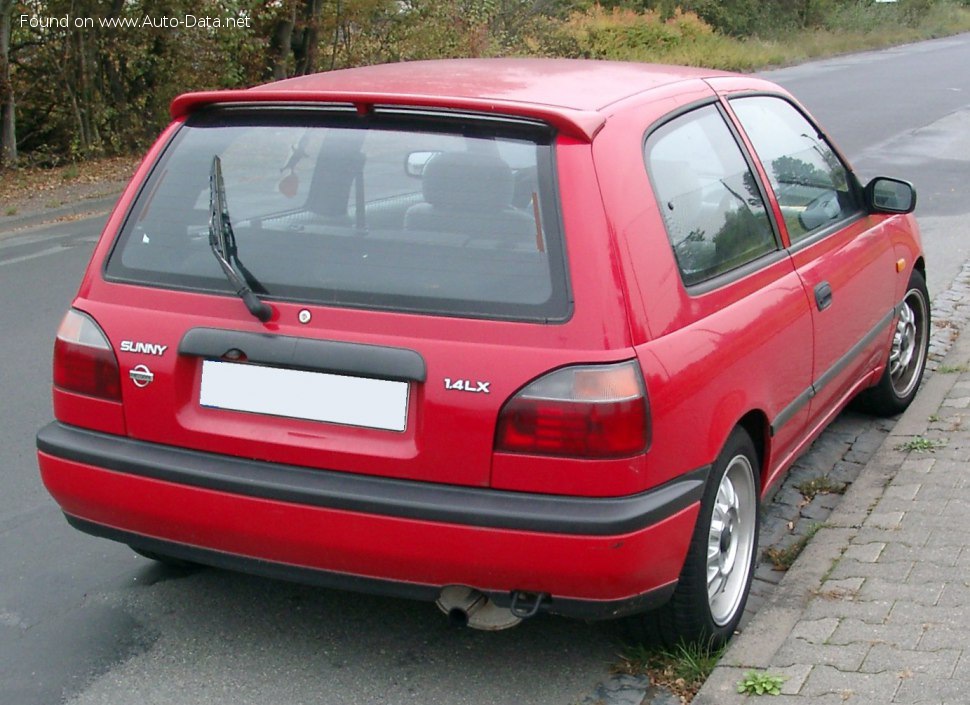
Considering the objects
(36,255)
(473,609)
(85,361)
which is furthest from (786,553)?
(36,255)

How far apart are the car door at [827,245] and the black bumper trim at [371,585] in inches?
57.6

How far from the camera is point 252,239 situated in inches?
137

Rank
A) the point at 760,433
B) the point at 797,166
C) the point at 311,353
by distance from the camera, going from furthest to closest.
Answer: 1. the point at 797,166
2. the point at 760,433
3. the point at 311,353

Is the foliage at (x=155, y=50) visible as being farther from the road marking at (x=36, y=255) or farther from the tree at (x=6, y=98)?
the road marking at (x=36, y=255)

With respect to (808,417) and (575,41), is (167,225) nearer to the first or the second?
(808,417)

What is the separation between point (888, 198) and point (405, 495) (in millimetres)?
2857

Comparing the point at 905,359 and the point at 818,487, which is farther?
the point at 905,359

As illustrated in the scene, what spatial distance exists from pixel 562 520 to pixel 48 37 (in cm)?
1431

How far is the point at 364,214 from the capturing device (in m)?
3.43

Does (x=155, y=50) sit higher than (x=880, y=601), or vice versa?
(x=155, y=50)

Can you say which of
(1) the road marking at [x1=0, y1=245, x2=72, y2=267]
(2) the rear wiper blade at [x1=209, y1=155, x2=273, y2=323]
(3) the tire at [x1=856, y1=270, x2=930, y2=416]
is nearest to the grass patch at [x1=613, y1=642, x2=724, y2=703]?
(2) the rear wiper blade at [x1=209, y1=155, x2=273, y2=323]

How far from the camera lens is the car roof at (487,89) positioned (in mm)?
3340

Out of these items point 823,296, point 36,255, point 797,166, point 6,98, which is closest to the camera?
point 823,296

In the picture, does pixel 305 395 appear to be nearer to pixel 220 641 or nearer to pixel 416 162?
pixel 416 162
